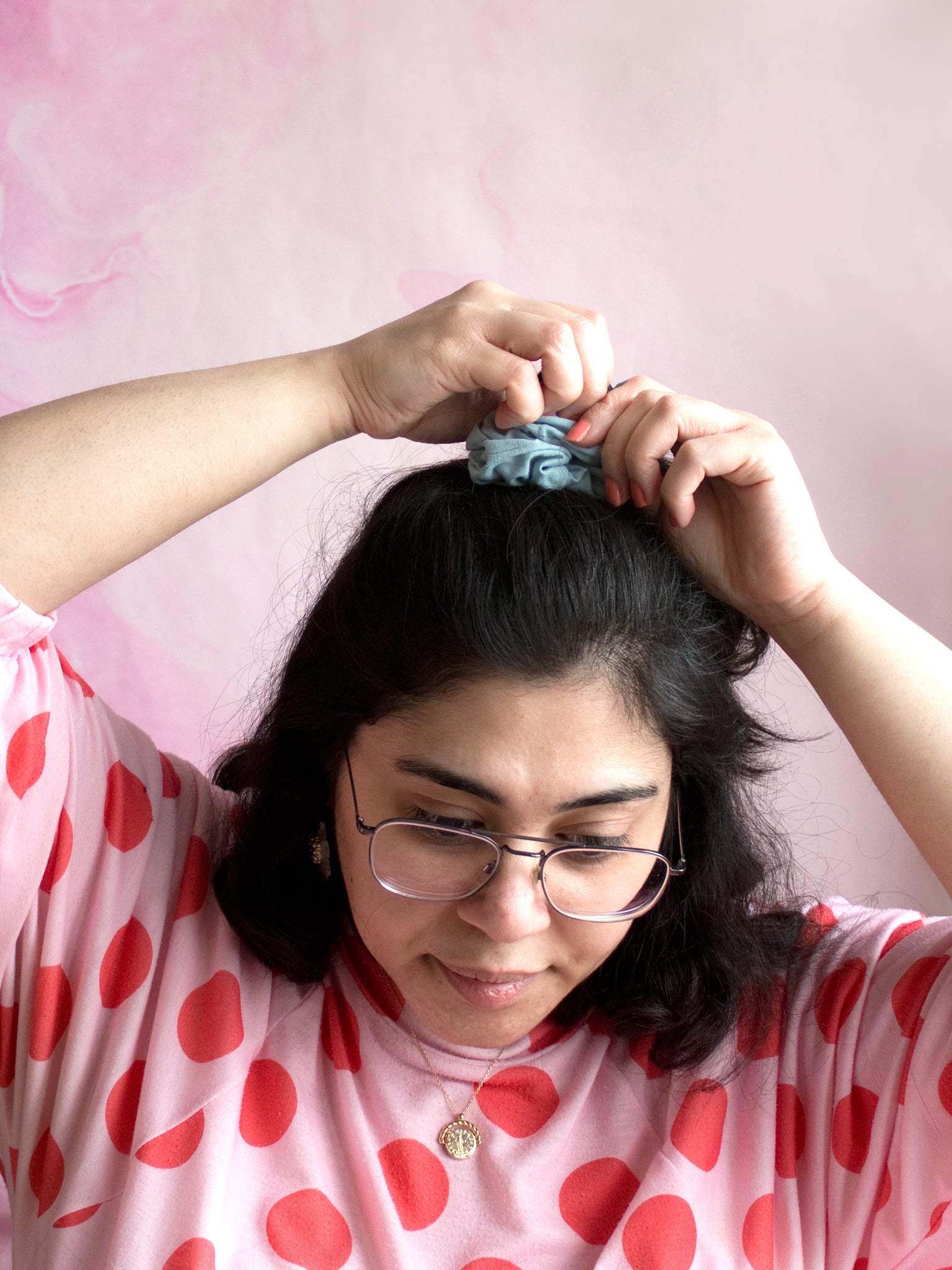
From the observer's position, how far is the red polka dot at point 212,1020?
1225mm

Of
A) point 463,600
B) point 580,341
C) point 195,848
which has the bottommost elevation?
point 195,848

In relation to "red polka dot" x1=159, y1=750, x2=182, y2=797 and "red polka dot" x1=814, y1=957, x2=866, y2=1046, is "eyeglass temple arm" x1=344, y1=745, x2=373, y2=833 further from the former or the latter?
"red polka dot" x1=814, y1=957, x2=866, y2=1046

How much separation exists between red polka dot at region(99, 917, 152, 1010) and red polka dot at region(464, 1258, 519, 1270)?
0.42m

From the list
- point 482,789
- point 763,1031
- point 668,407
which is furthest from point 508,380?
point 763,1031

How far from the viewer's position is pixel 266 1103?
124cm

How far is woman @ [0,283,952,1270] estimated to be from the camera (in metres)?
1.10

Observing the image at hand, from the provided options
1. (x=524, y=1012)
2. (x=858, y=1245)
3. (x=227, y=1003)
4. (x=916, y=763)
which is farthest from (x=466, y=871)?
(x=858, y=1245)

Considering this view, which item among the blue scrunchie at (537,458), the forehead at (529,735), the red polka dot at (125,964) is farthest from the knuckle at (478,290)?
the red polka dot at (125,964)

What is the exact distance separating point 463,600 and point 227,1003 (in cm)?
49

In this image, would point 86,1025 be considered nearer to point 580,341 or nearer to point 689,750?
point 689,750

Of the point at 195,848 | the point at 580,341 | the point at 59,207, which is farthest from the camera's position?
the point at 59,207

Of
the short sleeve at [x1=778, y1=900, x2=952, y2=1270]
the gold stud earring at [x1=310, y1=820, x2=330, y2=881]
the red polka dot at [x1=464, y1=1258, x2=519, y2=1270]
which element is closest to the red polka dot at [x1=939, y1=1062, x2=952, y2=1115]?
the short sleeve at [x1=778, y1=900, x2=952, y2=1270]

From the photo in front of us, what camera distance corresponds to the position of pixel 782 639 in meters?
1.23

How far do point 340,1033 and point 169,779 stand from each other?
0.32m
